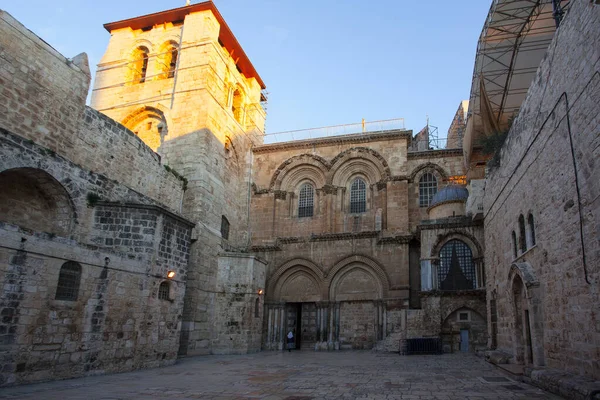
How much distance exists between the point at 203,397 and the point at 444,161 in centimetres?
1855

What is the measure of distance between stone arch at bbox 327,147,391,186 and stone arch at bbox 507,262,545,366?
1145 centimetres

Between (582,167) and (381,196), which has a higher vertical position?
(381,196)

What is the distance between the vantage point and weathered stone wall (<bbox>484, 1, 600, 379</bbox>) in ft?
25.6

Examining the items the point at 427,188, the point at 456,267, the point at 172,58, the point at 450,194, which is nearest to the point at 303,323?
the point at 456,267

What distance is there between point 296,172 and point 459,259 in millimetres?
9903

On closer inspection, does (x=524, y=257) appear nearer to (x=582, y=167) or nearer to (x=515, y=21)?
(x=582, y=167)

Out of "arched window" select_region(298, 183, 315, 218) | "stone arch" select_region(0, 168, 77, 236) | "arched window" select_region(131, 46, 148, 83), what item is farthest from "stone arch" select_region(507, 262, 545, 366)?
"arched window" select_region(131, 46, 148, 83)

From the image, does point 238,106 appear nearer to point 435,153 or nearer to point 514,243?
point 435,153

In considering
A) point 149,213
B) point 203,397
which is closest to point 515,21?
point 149,213

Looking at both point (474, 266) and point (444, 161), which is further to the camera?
point (444, 161)

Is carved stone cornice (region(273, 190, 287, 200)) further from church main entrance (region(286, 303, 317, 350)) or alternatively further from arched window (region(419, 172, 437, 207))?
arched window (region(419, 172, 437, 207))

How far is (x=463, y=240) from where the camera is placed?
19281 millimetres

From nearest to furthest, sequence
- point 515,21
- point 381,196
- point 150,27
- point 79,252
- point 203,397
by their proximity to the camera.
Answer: point 203,397 → point 79,252 → point 515,21 → point 381,196 → point 150,27

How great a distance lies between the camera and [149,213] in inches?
513
